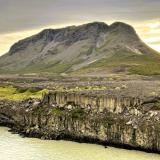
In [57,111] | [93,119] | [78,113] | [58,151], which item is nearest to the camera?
[58,151]

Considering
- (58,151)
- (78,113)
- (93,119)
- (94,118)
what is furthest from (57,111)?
(58,151)

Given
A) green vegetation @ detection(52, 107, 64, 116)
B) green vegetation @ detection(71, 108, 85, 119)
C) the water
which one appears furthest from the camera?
green vegetation @ detection(52, 107, 64, 116)

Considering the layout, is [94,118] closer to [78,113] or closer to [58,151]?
[78,113]

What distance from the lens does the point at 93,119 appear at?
247 ft

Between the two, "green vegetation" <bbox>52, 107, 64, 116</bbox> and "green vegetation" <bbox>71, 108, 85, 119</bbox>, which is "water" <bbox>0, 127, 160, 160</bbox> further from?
"green vegetation" <bbox>52, 107, 64, 116</bbox>

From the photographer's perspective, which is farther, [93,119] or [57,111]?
[57,111]

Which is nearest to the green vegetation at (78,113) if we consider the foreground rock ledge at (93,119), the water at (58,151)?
the foreground rock ledge at (93,119)

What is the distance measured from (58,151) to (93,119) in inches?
353

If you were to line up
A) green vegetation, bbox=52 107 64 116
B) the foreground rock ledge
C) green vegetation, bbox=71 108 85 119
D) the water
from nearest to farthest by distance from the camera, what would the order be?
the water
the foreground rock ledge
green vegetation, bbox=71 108 85 119
green vegetation, bbox=52 107 64 116

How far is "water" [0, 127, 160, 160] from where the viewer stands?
6550cm

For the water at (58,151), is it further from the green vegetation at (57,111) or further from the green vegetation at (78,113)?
the green vegetation at (57,111)

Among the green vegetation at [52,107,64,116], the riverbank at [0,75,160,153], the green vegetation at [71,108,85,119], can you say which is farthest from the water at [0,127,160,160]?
the green vegetation at [52,107,64,116]

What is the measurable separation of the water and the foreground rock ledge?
6.59ft

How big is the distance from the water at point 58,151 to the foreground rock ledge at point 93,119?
79.1 inches
